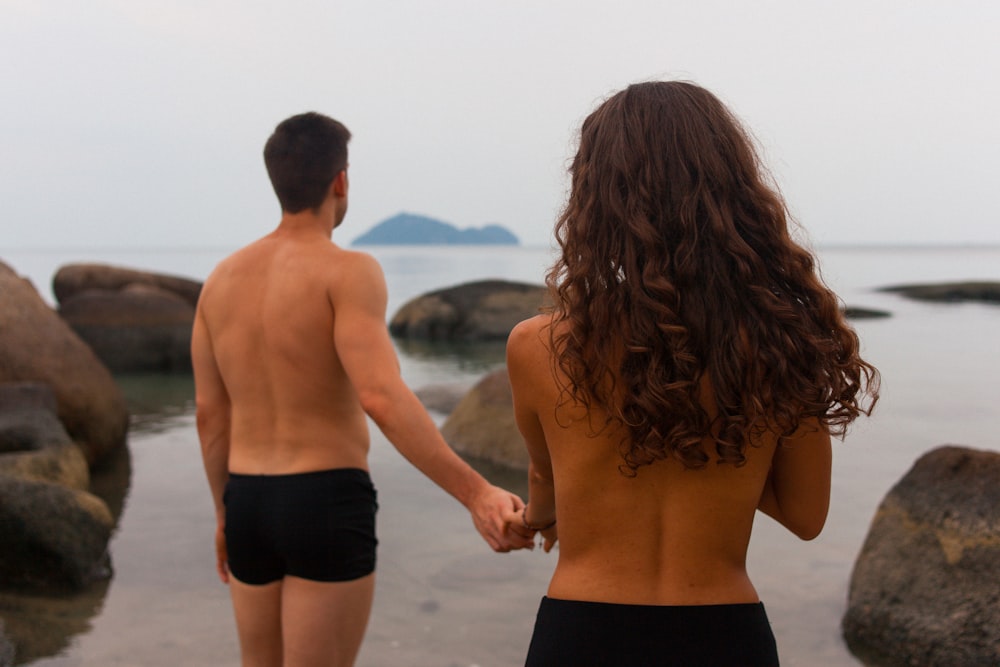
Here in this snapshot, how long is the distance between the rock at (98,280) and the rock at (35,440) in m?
9.78

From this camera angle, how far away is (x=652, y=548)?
6.42ft

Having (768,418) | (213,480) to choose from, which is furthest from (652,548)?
(213,480)

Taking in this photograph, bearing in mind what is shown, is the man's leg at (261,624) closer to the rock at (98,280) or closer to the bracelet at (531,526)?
the bracelet at (531,526)

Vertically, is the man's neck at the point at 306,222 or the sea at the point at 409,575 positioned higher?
the man's neck at the point at 306,222

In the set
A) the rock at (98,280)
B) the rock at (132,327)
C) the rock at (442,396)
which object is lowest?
the rock at (132,327)

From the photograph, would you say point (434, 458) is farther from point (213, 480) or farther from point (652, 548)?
point (652, 548)

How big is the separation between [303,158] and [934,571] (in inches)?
138

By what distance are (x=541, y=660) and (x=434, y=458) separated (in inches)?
40.8

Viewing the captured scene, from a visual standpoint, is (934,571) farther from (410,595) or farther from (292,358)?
(292,358)

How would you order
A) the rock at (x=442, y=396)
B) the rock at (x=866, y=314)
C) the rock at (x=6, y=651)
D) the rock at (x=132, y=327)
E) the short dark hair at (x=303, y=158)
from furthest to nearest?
the rock at (x=866, y=314), the rock at (x=132, y=327), the rock at (x=442, y=396), the rock at (x=6, y=651), the short dark hair at (x=303, y=158)

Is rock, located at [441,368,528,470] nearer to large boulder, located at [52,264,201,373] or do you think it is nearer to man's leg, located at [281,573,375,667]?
man's leg, located at [281,573,375,667]

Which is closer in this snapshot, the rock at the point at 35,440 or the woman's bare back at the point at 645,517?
the woman's bare back at the point at 645,517

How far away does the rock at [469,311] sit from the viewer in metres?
21.2

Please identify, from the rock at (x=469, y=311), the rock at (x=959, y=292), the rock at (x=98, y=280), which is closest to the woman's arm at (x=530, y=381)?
the rock at (x=98, y=280)
